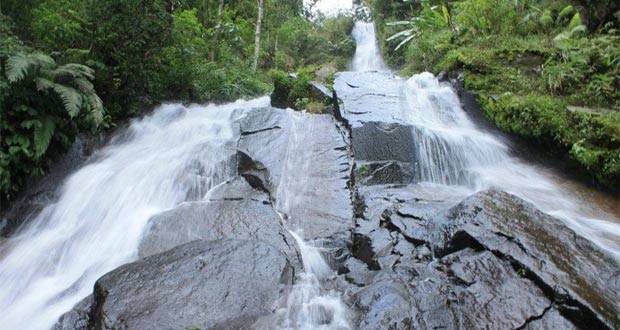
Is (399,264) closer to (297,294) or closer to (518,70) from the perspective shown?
(297,294)

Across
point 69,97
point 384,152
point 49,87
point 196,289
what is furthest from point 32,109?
point 384,152

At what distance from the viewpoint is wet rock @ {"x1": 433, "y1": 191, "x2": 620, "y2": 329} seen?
283 cm

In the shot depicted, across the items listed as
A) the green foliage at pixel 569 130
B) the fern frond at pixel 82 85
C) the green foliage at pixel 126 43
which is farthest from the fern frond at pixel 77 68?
the green foliage at pixel 569 130

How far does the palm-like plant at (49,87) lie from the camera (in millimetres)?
4887

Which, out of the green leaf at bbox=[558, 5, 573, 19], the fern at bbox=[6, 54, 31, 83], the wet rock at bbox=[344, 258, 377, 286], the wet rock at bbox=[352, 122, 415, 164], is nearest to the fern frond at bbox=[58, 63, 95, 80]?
the fern at bbox=[6, 54, 31, 83]

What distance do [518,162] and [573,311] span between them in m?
4.47

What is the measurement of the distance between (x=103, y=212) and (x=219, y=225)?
6.75 feet

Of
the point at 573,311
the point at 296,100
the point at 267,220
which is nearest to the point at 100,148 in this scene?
the point at 267,220

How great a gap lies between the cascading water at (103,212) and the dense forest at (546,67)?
592 cm

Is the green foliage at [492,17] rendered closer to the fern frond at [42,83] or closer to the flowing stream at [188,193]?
the flowing stream at [188,193]

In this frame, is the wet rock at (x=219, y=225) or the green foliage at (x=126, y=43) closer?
the wet rock at (x=219, y=225)

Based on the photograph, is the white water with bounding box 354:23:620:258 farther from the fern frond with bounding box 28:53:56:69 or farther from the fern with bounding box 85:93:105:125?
Result: the fern frond with bounding box 28:53:56:69

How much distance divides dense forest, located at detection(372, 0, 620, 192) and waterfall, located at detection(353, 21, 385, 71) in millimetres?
7076

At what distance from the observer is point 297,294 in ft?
11.4
